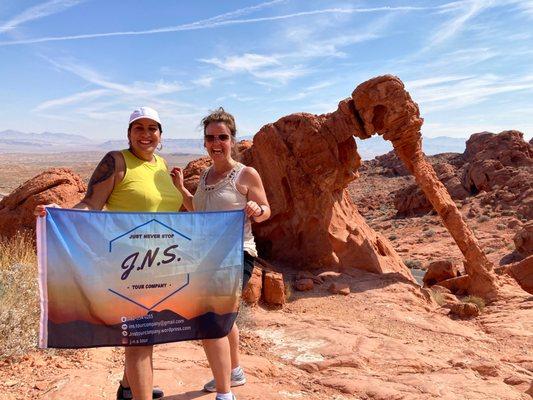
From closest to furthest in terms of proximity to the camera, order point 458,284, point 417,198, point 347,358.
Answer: point 347,358 → point 458,284 → point 417,198

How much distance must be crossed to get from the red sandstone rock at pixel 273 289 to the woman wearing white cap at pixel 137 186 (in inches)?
198

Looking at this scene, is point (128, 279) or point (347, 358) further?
point (347, 358)

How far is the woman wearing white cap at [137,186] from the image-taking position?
117 inches

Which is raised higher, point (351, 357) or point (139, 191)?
point (139, 191)

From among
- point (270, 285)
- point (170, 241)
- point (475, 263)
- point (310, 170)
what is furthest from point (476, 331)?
point (170, 241)

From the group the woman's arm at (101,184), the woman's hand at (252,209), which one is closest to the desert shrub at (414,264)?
the woman's hand at (252,209)

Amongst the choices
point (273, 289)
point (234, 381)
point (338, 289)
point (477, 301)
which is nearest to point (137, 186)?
point (234, 381)

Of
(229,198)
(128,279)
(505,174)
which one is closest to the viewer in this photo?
(128,279)

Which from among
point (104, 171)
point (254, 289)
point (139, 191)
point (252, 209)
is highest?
point (104, 171)

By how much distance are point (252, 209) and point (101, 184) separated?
3.43 ft

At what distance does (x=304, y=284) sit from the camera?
30.3ft

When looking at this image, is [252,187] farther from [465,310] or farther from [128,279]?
[465,310]

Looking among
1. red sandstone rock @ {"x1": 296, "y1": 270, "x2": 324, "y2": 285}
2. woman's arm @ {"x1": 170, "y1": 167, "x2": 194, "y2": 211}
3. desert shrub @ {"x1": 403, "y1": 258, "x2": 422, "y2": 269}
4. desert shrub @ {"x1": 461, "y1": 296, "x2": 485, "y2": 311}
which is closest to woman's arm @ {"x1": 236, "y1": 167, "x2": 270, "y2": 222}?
woman's arm @ {"x1": 170, "y1": 167, "x2": 194, "y2": 211}

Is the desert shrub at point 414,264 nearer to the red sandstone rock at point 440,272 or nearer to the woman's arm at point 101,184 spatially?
the red sandstone rock at point 440,272
